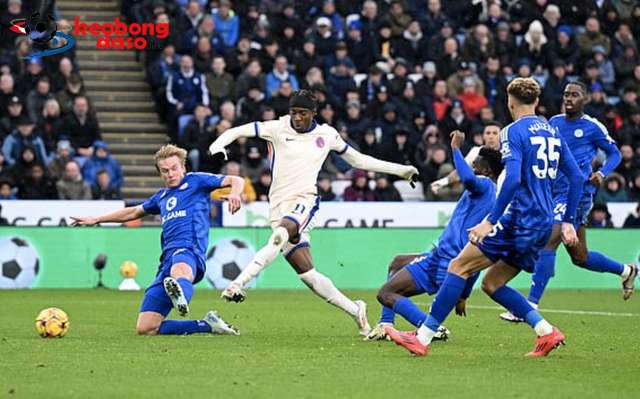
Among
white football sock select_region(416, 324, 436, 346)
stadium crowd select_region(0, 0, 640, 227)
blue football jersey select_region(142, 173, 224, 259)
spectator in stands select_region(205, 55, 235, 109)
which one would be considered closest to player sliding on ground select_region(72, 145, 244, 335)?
blue football jersey select_region(142, 173, 224, 259)

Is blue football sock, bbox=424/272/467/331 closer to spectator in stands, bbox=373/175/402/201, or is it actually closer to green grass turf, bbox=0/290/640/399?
green grass turf, bbox=0/290/640/399

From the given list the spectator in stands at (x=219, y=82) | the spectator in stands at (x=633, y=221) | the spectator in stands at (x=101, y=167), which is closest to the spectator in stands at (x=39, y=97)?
the spectator in stands at (x=101, y=167)

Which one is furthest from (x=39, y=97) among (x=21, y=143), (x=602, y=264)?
(x=602, y=264)

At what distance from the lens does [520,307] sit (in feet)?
34.8

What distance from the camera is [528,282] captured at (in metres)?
22.6

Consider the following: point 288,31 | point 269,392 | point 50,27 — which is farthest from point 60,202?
point 269,392

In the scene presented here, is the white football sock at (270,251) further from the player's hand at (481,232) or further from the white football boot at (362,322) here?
the player's hand at (481,232)

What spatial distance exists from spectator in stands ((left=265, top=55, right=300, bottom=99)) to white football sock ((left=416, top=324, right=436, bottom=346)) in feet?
51.4

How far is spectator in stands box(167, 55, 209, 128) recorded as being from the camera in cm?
2552

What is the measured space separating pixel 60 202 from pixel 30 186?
2.26ft

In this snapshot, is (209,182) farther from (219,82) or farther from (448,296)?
(219,82)

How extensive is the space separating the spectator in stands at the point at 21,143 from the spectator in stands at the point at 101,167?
77 cm

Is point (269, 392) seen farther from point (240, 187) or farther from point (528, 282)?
point (528, 282)

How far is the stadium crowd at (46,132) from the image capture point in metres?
22.8
